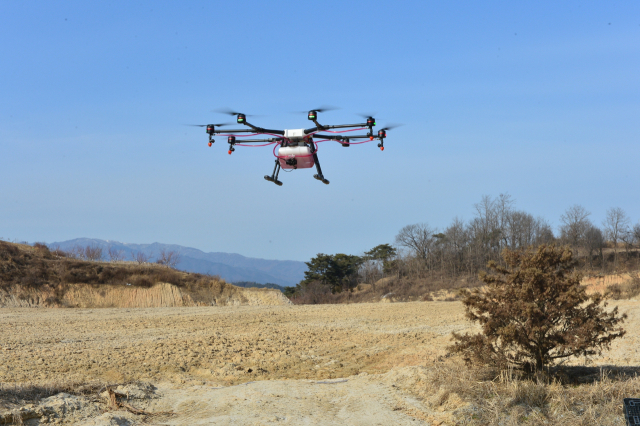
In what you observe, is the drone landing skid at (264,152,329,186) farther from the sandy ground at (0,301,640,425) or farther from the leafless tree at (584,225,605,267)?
the leafless tree at (584,225,605,267)

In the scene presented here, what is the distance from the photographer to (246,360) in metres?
12.3

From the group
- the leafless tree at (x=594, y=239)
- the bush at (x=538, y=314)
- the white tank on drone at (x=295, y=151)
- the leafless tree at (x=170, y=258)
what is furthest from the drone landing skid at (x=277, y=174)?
the leafless tree at (x=594, y=239)

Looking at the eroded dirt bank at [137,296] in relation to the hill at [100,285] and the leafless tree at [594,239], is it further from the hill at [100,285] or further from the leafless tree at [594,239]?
the leafless tree at [594,239]

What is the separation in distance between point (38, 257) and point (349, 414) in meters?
29.5

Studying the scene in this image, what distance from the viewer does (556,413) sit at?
7188mm

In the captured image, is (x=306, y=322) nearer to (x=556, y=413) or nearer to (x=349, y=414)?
(x=349, y=414)

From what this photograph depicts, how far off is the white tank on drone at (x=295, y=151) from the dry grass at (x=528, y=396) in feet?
16.8

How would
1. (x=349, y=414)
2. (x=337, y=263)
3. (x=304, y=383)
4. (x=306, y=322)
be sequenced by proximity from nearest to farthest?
(x=349, y=414) → (x=304, y=383) → (x=306, y=322) → (x=337, y=263)

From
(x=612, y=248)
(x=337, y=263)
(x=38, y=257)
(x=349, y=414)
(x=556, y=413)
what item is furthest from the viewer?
(x=612, y=248)

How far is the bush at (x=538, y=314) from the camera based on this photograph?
815 centimetres

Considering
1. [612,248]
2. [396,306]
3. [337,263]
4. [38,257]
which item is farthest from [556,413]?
[612,248]

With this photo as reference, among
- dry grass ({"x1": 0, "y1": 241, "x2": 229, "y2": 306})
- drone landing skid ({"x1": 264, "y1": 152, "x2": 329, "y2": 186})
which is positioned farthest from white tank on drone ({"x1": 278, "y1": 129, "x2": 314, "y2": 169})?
dry grass ({"x1": 0, "y1": 241, "x2": 229, "y2": 306})

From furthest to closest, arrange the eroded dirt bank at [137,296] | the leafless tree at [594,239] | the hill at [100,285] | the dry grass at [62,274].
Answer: the leafless tree at [594,239]
the dry grass at [62,274]
the hill at [100,285]
the eroded dirt bank at [137,296]

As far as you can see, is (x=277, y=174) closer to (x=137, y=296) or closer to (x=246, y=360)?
(x=246, y=360)
